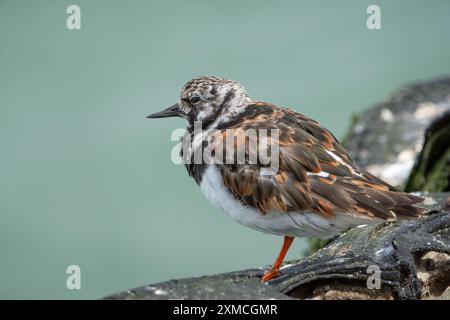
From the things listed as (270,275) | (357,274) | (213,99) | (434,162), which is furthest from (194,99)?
(434,162)

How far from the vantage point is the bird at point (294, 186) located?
3.28 meters

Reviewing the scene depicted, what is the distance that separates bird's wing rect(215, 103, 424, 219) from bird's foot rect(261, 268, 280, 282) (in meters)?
0.26

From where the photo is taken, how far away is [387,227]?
3707mm

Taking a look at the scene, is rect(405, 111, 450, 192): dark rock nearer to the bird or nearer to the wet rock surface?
the wet rock surface

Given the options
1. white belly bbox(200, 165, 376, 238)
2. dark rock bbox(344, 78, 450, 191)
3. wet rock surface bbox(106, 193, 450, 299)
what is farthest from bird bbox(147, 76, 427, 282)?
dark rock bbox(344, 78, 450, 191)

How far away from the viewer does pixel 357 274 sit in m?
3.20

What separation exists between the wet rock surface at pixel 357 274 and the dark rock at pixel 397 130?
1.72 m

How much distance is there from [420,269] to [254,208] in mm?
772

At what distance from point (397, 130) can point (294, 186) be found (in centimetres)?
276

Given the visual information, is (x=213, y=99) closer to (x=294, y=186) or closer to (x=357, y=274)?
(x=294, y=186)

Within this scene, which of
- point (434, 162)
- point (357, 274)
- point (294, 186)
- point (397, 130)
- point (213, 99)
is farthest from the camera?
point (397, 130)

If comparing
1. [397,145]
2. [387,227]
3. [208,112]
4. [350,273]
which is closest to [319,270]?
[350,273]

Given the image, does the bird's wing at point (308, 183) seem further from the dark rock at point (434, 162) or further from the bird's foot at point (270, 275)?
the dark rock at point (434, 162)
